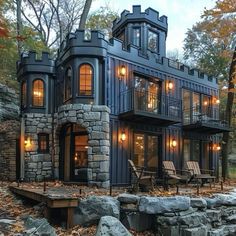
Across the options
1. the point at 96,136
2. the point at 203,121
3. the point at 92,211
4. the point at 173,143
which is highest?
the point at 203,121

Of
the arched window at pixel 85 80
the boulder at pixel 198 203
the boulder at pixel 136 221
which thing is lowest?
the boulder at pixel 136 221

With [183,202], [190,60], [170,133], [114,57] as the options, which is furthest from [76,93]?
[190,60]

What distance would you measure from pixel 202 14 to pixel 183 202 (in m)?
10.5

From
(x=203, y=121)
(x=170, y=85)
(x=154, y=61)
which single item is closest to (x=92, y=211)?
(x=154, y=61)

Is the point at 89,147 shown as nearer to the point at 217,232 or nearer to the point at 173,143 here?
the point at 173,143

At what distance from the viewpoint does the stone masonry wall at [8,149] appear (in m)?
15.7

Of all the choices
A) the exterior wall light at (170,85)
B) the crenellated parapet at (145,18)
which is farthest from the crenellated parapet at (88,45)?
the exterior wall light at (170,85)

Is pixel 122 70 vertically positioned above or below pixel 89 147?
above

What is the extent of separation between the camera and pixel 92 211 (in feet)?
28.8

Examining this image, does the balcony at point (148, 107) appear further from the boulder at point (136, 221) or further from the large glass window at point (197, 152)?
the boulder at point (136, 221)

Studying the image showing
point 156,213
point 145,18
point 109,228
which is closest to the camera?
point 109,228

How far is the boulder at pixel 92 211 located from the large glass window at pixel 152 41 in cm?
956

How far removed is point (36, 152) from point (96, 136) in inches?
140

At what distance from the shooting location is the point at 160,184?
1462cm
